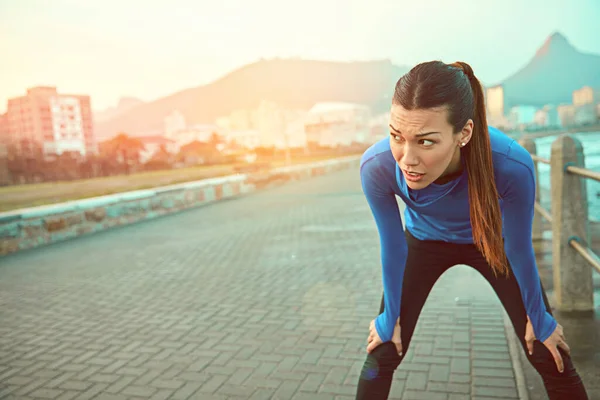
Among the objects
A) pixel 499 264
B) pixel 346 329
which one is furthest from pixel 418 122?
pixel 346 329

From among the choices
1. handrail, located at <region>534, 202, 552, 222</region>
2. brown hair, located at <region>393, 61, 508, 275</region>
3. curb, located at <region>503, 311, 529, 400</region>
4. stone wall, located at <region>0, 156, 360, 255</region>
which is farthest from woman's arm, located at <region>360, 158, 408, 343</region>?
stone wall, located at <region>0, 156, 360, 255</region>

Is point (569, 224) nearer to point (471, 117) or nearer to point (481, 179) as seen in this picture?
point (481, 179)

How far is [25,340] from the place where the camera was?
15.0ft

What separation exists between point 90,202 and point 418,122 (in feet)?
31.9

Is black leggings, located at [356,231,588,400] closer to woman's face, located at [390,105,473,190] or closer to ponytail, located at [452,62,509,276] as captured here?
ponytail, located at [452,62,509,276]

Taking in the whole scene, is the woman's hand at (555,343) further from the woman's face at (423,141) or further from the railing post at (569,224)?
the railing post at (569,224)

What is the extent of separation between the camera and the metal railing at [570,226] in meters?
4.07

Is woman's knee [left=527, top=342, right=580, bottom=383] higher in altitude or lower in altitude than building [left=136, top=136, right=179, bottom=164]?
lower

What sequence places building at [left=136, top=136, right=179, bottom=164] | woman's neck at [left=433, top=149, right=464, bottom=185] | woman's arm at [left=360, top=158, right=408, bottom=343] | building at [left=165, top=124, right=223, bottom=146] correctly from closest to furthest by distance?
woman's neck at [left=433, top=149, right=464, bottom=185], woman's arm at [left=360, top=158, right=408, bottom=343], building at [left=136, top=136, right=179, bottom=164], building at [left=165, top=124, right=223, bottom=146]

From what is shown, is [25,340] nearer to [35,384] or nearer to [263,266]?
[35,384]

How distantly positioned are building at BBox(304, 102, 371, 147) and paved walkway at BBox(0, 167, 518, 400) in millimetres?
30428

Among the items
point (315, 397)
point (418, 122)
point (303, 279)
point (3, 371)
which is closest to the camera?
point (418, 122)

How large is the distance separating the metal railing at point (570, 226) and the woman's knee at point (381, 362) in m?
2.44

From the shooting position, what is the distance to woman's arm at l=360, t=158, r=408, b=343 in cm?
217
